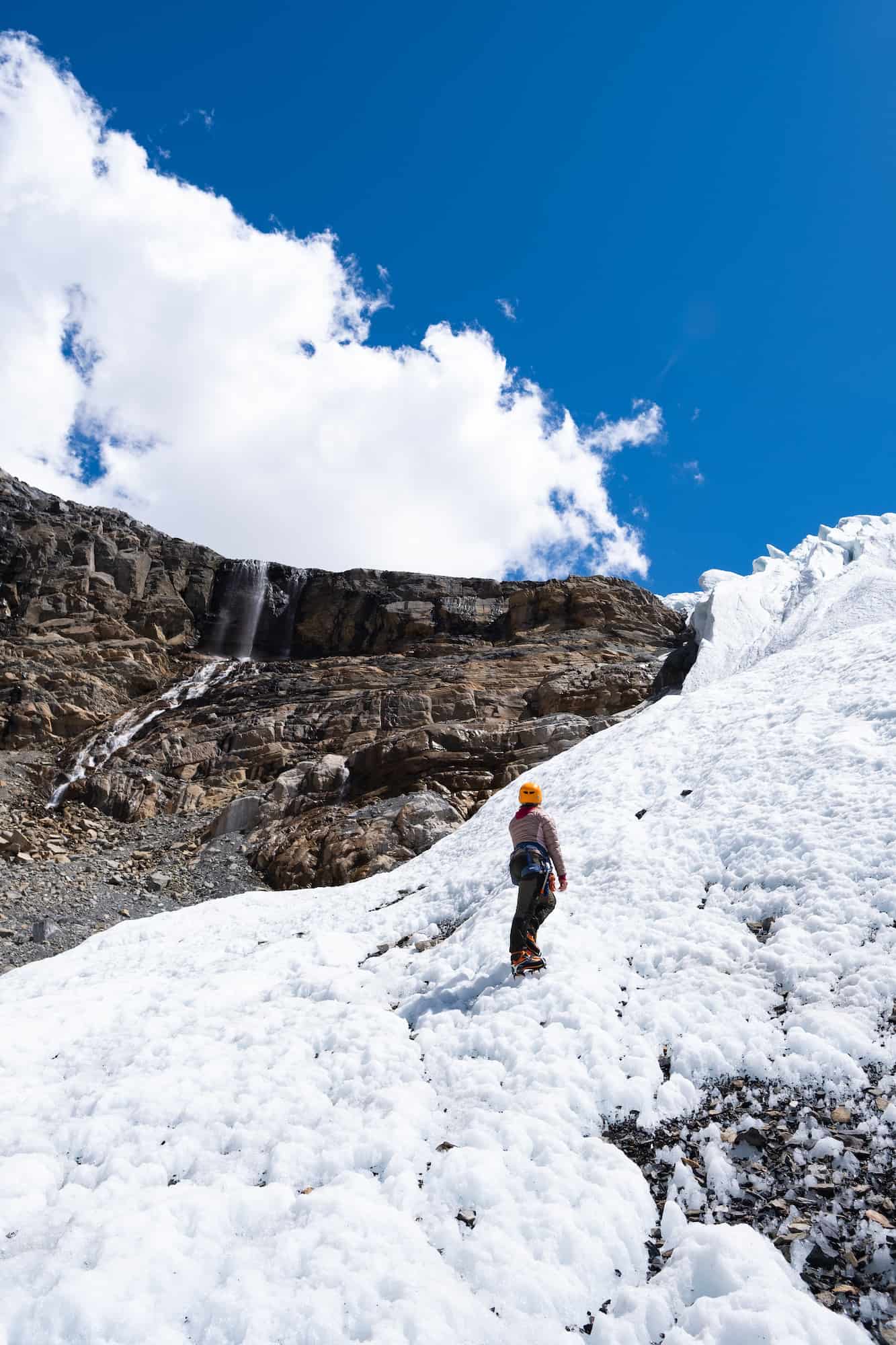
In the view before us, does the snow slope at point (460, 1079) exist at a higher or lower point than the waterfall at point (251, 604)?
lower

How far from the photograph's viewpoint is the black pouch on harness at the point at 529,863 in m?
9.30

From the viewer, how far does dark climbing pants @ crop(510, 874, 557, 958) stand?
9.05 meters

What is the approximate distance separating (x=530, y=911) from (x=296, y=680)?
37.5 m

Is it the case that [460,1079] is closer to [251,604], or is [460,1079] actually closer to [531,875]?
[531,875]

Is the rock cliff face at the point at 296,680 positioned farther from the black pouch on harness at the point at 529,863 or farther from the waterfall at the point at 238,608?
the black pouch on harness at the point at 529,863

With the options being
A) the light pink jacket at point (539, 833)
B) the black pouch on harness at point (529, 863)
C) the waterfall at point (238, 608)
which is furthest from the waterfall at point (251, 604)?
the black pouch on harness at point (529, 863)

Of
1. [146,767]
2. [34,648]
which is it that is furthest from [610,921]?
[34,648]

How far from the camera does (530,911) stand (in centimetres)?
915

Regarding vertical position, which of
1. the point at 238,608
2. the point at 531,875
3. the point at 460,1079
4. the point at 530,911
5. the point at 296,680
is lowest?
the point at 460,1079

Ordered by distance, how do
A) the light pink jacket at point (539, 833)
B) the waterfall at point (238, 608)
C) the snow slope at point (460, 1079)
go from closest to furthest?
the snow slope at point (460, 1079) < the light pink jacket at point (539, 833) < the waterfall at point (238, 608)

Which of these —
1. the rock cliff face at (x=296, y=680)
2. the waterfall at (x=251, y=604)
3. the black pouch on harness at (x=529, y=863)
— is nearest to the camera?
the black pouch on harness at (x=529, y=863)

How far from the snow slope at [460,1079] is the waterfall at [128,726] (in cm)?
2457

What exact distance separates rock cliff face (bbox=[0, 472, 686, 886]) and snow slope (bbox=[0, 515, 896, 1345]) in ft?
40.0

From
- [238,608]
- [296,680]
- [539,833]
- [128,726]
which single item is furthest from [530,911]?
[238,608]
